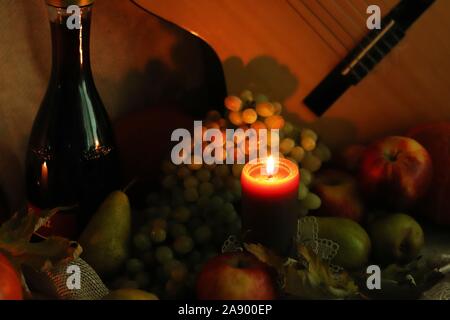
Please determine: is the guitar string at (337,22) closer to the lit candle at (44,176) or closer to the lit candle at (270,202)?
the lit candle at (270,202)

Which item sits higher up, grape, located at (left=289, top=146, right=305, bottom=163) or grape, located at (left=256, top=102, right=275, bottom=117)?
grape, located at (left=256, top=102, right=275, bottom=117)

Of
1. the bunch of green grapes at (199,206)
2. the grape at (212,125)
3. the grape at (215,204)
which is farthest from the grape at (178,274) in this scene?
the grape at (212,125)

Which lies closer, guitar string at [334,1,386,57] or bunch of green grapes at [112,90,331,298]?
bunch of green grapes at [112,90,331,298]

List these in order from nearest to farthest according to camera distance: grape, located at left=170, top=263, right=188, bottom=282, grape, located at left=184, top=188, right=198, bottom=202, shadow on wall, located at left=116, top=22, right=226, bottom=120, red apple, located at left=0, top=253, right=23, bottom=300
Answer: red apple, located at left=0, top=253, right=23, bottom=300 < grape, located at left=170, top=263, right=188, bottom=282 < grape, located at left=184, top=188, right=198, bottom=202 < shadow on wall, located at left=116, top=22, right=226, bottom=120

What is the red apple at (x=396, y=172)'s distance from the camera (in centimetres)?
86

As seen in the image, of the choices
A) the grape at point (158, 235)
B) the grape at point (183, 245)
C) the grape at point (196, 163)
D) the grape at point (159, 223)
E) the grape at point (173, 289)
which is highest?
the grape at point (196, 163)

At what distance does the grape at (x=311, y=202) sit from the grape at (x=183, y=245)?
0.50ft

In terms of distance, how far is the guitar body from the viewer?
34.8 inches

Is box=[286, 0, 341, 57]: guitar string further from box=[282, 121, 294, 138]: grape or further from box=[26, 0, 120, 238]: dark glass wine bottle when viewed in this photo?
box=[26, 0, 120, 238]: dark glass wine bottle

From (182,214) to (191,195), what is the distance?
1.2 inches

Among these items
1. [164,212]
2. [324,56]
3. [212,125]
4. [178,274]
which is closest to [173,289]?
[178,274]

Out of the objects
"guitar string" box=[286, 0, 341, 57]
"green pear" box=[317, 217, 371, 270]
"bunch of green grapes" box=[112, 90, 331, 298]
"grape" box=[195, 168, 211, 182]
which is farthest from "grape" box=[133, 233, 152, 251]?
"guitar string" box=[286, 0, 341, 57]

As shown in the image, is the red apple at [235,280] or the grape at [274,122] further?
the grape at [274,122]

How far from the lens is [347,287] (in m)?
0.71
